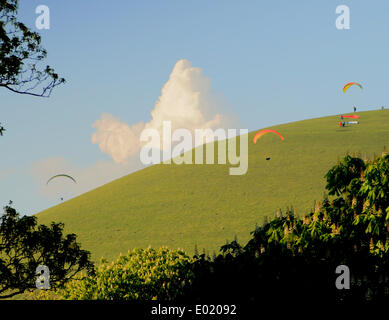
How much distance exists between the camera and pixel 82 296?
25281 mm

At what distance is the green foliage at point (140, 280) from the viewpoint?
2450 centimetres

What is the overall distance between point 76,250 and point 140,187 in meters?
65.1

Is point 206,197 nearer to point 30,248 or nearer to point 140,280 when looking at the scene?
point 140,280

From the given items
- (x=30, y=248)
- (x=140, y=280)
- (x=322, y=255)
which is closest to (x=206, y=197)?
(x=140, y=280)

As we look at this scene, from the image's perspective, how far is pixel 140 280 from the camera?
2492cm

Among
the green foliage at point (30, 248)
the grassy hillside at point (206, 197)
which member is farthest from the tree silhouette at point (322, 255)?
the grassy hillside at point (206, 197)

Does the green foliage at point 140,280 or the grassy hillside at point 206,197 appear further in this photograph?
the grassy hillside at point 206,197

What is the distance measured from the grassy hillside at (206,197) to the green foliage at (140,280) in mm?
30715

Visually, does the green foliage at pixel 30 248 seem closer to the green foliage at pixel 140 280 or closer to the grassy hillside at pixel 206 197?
the green foliage at pixel 140 280

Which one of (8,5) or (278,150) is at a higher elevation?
(278,150)

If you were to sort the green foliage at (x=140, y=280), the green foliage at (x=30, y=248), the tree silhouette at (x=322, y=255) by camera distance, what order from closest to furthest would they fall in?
the tree silhouette at (x=322, y=255), the green foliage at (x=30, y=248), the green foliage at (x=140, y=280)

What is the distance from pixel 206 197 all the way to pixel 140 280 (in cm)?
5131
